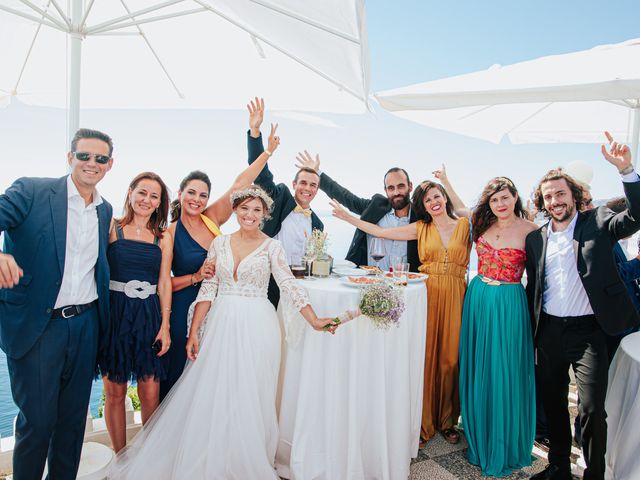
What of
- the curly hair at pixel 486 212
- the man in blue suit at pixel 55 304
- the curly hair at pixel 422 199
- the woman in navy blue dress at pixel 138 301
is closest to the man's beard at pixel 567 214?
the curly hair at pixel 486 212

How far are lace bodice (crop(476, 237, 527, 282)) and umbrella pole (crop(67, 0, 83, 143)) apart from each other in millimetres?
3280

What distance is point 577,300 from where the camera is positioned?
2.53 meters

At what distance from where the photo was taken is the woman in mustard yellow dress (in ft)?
10.6

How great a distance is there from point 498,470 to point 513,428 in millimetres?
308

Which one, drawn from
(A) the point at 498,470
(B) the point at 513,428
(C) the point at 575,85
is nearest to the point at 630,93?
(C) the point at 575,85

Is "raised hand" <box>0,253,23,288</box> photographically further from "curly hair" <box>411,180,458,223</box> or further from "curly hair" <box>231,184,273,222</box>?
"curly hair" <box>411,180,458,223</box>

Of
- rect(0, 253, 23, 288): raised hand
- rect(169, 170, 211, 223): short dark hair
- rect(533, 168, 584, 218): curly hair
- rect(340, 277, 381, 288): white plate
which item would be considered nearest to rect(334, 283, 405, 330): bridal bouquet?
rect(340, 277, 381, 288): white plate

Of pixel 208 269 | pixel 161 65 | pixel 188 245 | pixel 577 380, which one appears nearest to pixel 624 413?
pixel 577 380

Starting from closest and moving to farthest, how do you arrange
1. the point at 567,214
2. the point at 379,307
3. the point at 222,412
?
the point at 379,307, the point at 222,412, the point at 567,214

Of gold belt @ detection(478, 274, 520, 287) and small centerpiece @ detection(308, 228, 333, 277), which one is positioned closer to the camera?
gold belt @ detection(478, 274, 520, 287)

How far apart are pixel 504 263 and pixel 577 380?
876mm

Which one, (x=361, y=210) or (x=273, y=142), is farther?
(x=361, y=210)

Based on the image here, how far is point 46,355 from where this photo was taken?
2.00 m

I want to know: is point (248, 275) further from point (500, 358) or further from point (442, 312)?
point (500, 358)
